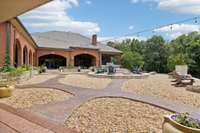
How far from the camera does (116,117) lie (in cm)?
677

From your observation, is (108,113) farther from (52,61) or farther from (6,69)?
(52,61)

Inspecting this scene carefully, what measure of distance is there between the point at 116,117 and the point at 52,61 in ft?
93.1

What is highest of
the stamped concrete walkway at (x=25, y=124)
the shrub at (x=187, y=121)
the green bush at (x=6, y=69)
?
the green bush at (x=6, y=69)

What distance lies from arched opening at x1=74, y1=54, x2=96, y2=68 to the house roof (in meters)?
2.03

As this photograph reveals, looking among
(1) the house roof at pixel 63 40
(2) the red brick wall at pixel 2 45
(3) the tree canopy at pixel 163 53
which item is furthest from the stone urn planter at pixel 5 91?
(3) the tree canopy at pixel 163 53

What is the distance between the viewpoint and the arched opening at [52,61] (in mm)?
33531

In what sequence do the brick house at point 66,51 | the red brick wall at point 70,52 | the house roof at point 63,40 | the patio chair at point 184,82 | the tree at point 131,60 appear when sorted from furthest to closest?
the tree at point 131,60
the house roof at point 63,40
the brick house at point 66,51
the red brick wall at point 70,52
the patio chair at point 184,82

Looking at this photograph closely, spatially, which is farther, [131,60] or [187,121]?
[131,60]

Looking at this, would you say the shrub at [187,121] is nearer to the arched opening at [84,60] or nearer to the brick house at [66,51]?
the brick house at [66,51]

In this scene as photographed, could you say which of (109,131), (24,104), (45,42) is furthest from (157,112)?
(45,42)

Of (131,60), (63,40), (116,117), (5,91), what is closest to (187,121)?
(116,117)

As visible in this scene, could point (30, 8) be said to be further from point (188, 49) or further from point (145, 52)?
point (145, 52)

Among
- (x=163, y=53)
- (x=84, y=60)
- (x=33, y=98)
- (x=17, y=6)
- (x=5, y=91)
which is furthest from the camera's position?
(x=163, y=53)

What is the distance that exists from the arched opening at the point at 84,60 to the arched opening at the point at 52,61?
7.58 feet
